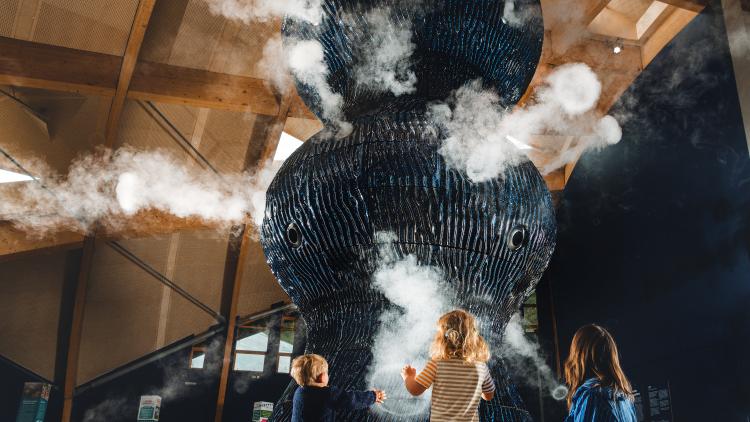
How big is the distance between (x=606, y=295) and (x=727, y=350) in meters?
3.01

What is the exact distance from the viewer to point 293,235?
97.3 inches

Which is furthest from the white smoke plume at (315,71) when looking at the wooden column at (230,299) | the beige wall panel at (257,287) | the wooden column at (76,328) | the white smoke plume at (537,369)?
the white smoke plume at (537,369)

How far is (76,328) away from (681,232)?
8.90 meters

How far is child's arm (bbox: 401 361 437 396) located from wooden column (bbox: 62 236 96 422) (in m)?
9.05

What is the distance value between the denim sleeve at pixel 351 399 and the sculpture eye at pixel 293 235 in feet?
1.86

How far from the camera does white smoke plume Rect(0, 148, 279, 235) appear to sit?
9.03 m

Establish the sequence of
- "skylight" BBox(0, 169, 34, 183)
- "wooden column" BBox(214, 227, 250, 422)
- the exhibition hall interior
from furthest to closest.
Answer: "wooden column" BBox(214, 227, 250, 422), "skylight" BBox(0, 169, 34, 183), the exhibition hall interior

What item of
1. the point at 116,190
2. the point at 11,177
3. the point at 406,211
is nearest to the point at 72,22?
the point at 11,177

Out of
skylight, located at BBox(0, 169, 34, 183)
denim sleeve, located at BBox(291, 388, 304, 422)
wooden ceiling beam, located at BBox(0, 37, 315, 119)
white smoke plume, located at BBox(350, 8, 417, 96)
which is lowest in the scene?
denim sleeve, located at BBox(291, 388, 304, 422)

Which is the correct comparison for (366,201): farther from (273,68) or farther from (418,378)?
(273,68)

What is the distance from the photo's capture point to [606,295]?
9383 millimetres

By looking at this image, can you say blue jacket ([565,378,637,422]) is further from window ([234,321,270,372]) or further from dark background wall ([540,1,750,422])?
window ([234,321,270,372])

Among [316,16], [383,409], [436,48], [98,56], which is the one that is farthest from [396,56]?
[98,56]

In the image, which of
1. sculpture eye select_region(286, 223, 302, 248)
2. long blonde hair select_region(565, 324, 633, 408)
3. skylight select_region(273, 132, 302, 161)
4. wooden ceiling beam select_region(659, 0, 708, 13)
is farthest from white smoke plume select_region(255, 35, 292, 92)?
long blonde hair select_region(565, 324, 633, 408)
